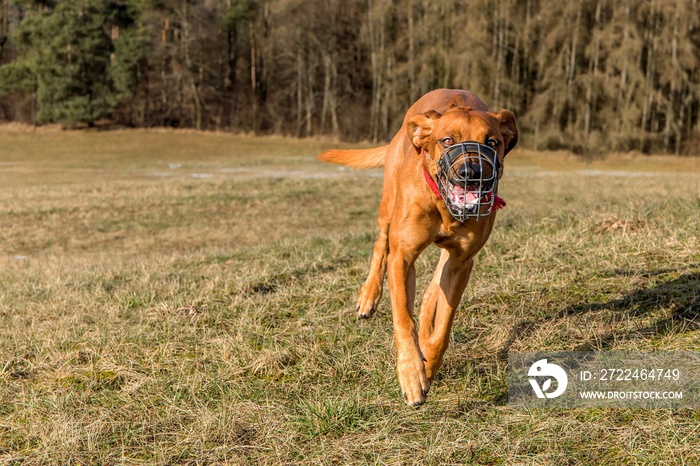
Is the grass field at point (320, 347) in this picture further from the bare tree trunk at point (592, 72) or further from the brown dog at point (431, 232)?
the bare tree trunk at point (592, 72)

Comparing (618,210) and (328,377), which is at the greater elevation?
(618,210)

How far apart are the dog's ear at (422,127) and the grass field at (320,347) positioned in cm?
137

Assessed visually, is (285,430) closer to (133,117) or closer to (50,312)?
(50,312)

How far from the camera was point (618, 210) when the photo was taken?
7.65m

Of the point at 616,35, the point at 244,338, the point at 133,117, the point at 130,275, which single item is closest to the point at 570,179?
the point at 616,35

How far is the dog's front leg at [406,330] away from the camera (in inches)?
132

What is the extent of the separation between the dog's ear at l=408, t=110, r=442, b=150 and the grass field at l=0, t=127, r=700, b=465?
137cm

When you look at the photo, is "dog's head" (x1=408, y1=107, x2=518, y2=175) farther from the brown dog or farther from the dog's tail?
the dog's tail

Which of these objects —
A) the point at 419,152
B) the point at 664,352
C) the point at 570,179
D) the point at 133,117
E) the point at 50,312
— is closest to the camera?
the point at 419,152

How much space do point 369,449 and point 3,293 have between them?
494 cm

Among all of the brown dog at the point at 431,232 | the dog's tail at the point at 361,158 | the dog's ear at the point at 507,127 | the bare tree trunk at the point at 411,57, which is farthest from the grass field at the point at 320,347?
the bare tree trunk at the point at 411,57

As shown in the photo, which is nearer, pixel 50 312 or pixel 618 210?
pixel 50 312

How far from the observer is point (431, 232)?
3.63m

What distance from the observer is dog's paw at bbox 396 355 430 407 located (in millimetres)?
3332
